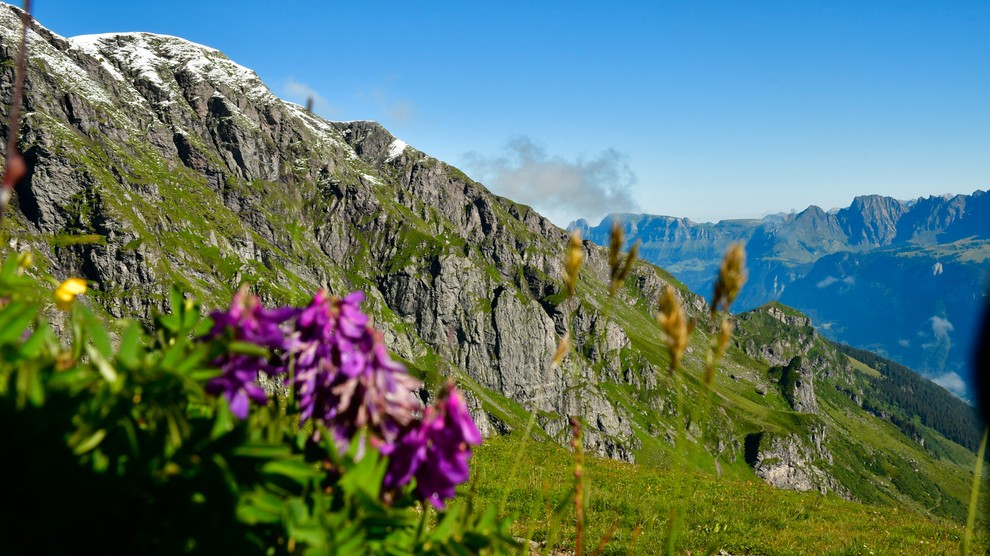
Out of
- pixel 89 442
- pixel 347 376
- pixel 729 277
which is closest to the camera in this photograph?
pixel 89 442

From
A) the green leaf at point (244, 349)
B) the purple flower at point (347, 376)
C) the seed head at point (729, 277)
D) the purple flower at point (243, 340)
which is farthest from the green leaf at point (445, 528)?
the seed head at point (729, 277)

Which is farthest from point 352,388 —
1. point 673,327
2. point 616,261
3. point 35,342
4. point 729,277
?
point 729,277

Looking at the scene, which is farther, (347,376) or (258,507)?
(347,376)

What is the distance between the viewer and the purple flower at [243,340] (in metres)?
2.48

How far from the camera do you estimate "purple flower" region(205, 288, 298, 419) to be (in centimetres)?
248

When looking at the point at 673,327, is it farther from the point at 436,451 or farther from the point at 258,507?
the point at 258,507

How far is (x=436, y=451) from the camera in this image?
8.68ft

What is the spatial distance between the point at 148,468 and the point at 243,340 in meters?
0.59

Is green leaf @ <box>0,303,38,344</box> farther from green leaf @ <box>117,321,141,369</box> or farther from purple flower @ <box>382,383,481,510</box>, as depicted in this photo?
purple flower @ <box>382,383,481,510</box>

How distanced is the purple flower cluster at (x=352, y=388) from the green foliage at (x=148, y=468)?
10 cm

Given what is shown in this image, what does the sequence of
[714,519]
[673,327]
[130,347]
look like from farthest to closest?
[714,519], [673,327], [130,347]

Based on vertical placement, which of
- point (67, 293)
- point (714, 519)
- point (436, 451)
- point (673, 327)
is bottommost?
point (714, 519)

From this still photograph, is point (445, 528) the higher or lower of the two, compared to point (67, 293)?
lower

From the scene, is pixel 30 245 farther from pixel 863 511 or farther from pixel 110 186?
pixel 863 511
